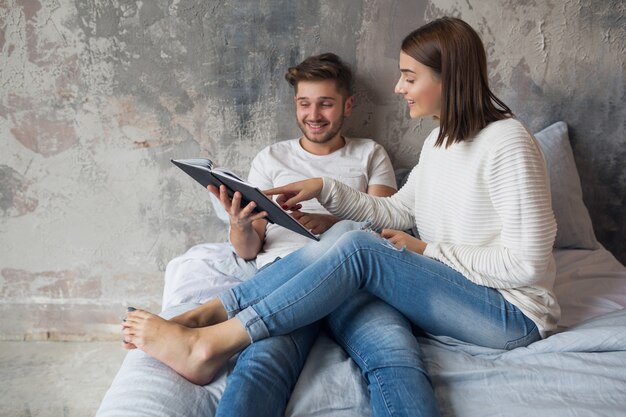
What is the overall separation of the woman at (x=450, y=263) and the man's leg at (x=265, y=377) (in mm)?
41

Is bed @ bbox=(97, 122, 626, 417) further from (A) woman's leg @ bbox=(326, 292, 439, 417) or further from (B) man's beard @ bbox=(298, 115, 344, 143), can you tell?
(B) man's beard @ bbox=(298, 115, 344, 143)

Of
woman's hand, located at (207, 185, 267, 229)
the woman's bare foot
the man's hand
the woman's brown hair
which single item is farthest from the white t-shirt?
the woman's bare foot

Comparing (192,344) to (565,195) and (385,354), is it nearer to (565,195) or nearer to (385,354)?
(385,354)

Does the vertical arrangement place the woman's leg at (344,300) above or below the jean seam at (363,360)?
above

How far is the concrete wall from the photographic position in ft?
6.67

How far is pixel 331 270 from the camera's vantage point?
4.28 feet

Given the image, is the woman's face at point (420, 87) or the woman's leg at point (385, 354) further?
the woman's face at point (420, 87)

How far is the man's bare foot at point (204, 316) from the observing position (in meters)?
1.35

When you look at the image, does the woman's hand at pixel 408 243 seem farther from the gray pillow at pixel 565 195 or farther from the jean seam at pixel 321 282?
the gray pillow at pixel 565 195

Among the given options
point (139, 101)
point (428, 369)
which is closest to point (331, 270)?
point (428, 369)

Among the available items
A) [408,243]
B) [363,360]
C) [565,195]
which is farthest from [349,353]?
[565,195]

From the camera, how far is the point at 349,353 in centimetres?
138

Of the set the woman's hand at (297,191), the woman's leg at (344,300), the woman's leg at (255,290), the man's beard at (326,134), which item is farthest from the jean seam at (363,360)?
the man's beard at (326,134)

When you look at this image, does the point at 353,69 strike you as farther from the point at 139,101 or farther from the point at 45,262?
the point at 45,262
